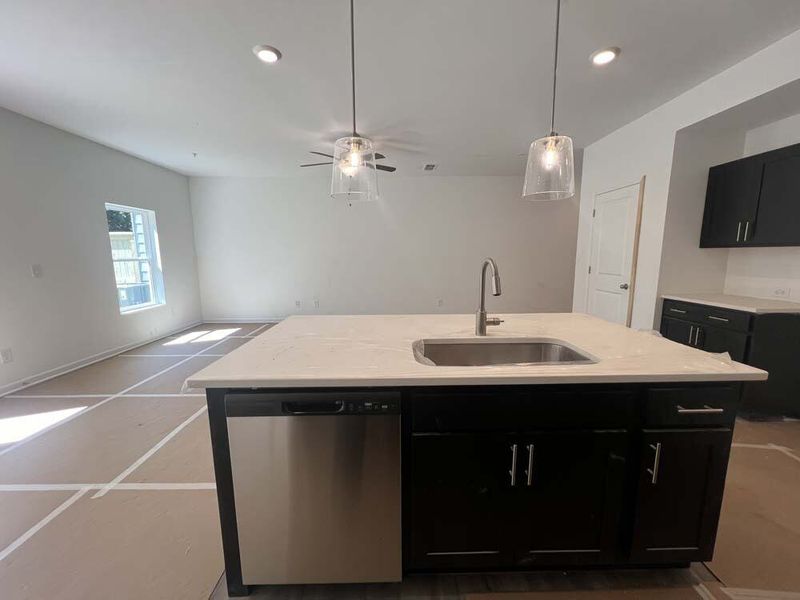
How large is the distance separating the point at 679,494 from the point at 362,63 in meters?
3.14

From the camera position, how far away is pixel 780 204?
2539 millimetres

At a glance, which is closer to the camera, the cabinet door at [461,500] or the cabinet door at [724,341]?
the cabinet door at [461,500]

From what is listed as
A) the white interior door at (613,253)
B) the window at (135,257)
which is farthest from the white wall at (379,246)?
the white interior door at (613,253)

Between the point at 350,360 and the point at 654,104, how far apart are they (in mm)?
3880

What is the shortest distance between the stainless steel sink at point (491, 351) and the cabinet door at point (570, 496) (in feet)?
1.54

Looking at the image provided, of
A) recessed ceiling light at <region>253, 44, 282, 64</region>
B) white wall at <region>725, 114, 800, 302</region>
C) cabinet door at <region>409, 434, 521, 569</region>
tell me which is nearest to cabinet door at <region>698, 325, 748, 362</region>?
white wall at <region>725, 114, 800, 302</region>

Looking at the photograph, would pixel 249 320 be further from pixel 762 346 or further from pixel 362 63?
pixel 762 346

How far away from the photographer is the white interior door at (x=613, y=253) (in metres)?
3.55

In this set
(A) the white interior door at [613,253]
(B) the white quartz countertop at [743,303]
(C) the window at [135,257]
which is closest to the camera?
Answer: (B) the white quartz countertop at [743,303]

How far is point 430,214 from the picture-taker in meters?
6.07

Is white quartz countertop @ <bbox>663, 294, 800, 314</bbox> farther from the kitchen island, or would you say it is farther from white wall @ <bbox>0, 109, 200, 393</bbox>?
white wall @ <bbox>0, 109, 200, 393</bbox>

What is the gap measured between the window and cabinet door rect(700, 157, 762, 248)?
693cm

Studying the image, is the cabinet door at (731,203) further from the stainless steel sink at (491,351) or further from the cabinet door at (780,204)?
the stainless steel sink at (491,351)

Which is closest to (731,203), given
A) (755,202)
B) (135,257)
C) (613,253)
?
(755,202)
